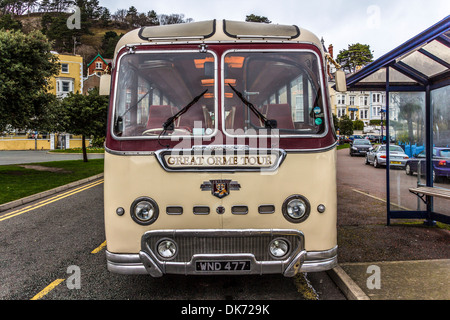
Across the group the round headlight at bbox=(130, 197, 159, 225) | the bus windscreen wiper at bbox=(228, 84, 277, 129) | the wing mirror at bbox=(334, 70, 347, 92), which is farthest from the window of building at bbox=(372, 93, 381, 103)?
the round headlight at bbox=(130, 197, 159, 225)

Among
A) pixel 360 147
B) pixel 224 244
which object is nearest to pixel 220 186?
pixel 224 244

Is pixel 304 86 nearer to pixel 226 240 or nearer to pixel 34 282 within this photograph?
pixel 226 240

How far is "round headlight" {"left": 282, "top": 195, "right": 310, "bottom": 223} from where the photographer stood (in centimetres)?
329

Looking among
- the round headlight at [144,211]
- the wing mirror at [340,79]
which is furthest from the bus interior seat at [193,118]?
the wing mirror at [340,79]

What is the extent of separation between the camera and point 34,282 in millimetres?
4301

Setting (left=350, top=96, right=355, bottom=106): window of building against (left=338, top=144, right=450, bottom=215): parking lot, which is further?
(left=350, top=96, right=355, bottom=106): window of building

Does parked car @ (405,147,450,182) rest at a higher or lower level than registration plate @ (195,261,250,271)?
higher

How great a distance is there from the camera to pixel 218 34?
354cm

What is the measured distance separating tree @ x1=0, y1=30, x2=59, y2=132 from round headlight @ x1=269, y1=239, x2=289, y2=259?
12553mm

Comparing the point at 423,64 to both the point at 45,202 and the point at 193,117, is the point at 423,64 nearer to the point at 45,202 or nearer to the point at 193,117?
the point at 193,117

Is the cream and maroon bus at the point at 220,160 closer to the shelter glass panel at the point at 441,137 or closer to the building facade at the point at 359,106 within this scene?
the shelter glass panel at the point at 441,137

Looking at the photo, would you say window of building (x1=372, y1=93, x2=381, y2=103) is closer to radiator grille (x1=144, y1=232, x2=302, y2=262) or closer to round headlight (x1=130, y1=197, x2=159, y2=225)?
radiator grille (x1=144, y1=232, x2=302, y2=262)
